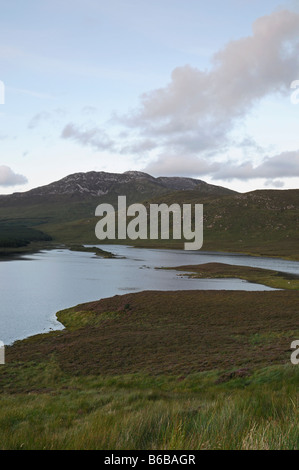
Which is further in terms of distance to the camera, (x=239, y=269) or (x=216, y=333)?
(x=239, y=269)

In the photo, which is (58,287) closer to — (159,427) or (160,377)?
(160,377)

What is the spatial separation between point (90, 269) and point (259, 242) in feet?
430

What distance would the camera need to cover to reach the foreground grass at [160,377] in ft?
17.9

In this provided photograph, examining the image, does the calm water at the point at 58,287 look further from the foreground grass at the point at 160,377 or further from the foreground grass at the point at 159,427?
the foreground grass at the point at 159,427

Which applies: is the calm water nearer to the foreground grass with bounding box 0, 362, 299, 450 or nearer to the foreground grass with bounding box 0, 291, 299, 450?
the foreground grass with bounding box 0, 291, 299, 450

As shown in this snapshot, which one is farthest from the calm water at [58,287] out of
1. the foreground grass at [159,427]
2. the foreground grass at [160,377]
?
the foreground grass at [159,427]

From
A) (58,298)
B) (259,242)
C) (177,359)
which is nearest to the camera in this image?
(177,359)

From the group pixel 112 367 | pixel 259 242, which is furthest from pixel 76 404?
pixel 259 242

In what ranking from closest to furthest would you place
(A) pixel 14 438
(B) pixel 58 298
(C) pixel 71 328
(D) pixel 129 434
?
(D) pixel 129 434
(A) pixel 14 438
(C) pixel 71 328
(B) pixel 58 298

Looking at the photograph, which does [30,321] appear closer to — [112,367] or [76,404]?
[112,367]

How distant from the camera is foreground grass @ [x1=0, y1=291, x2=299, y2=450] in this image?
545 cm

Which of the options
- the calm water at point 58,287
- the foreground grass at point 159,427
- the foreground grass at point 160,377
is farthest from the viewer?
the calm water at point 58,287

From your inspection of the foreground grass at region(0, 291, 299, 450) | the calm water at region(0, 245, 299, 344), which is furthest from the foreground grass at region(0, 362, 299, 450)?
the calm water at region(0, 245, 299, 344)
